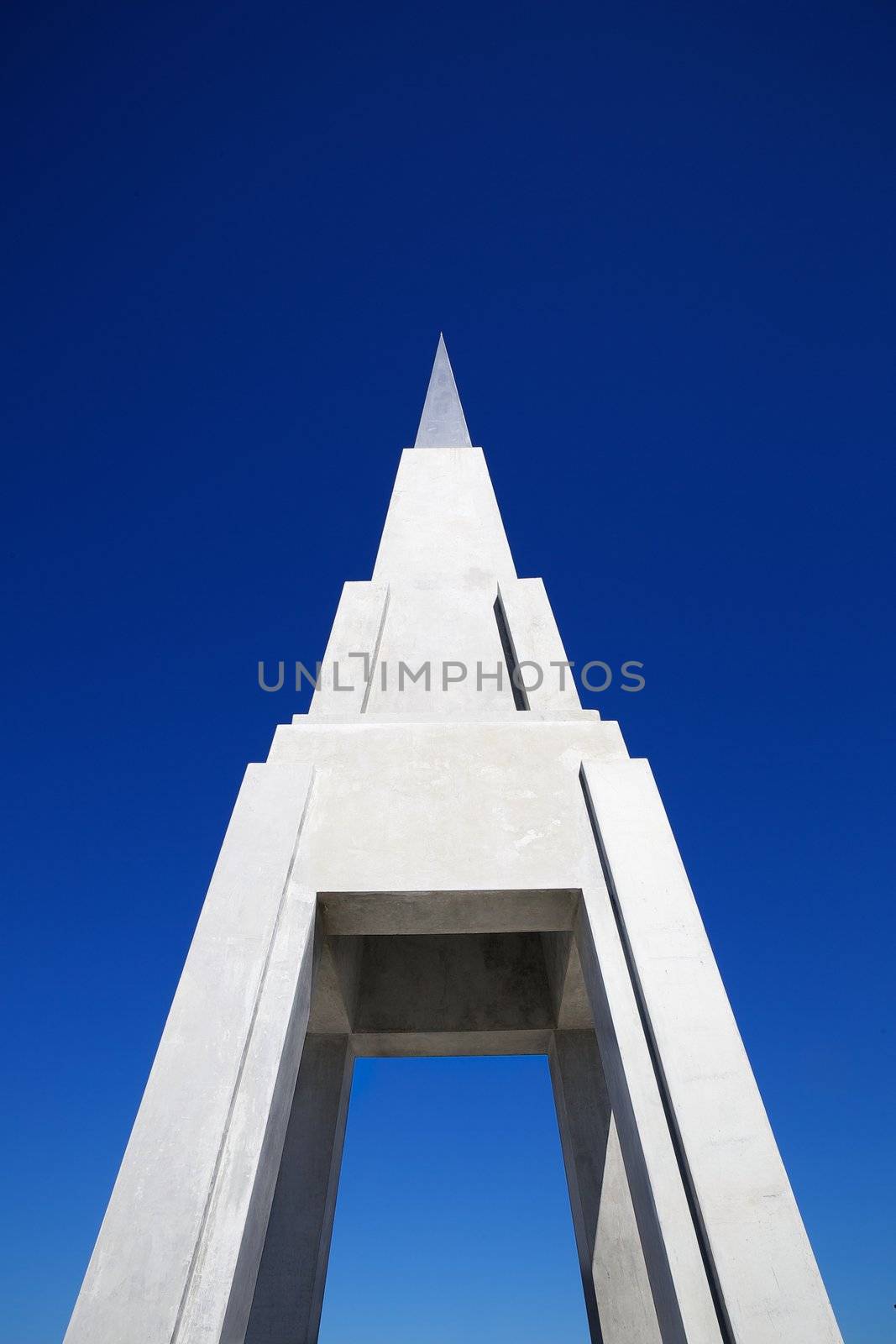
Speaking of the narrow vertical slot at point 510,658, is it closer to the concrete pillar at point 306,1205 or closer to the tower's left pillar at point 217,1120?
the tower's left pillar at point 217,1120

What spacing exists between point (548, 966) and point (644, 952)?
11.2 ft

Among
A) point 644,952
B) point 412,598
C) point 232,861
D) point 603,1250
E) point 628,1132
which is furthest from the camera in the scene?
point 412,598

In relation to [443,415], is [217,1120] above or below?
below

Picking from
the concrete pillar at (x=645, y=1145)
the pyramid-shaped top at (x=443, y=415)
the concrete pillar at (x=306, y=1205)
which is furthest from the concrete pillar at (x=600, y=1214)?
the pyramid-shaped top at (x=443, y=415)

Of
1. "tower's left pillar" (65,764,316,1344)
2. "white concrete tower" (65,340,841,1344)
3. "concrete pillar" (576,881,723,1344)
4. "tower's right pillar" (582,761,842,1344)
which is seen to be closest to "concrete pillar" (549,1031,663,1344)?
"white concrete tower" (65,340,841,1344)

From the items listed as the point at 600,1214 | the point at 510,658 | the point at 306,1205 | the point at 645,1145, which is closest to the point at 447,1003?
the point at 306,1205

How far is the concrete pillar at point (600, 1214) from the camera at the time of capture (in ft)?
20.8

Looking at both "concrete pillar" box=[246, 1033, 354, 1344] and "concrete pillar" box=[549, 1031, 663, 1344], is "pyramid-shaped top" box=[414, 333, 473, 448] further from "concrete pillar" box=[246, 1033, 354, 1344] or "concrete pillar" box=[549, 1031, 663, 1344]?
"concrete pillar" box=[549, 1031, 663, 1344]

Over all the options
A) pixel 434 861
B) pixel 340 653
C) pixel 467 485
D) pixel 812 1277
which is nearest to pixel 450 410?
pixel 467 485

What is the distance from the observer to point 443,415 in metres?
13.9

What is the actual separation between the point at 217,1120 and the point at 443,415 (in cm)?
1171

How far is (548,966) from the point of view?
815 cm

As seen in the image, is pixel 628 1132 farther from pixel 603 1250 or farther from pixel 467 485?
pixel 467 485

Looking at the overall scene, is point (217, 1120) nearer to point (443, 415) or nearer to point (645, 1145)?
point (645, 1145)
